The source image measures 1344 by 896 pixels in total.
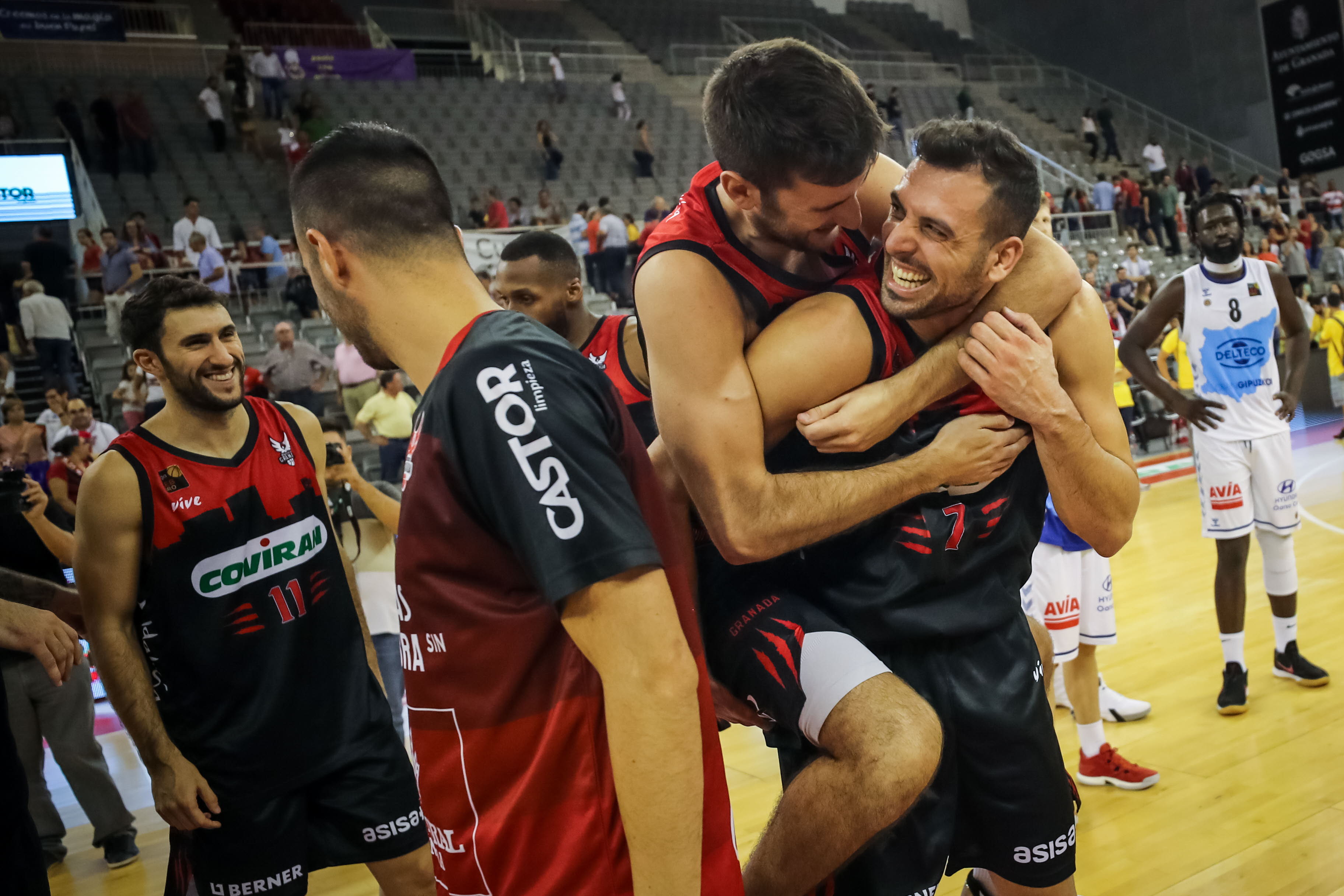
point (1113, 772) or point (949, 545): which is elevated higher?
point (949, 545)

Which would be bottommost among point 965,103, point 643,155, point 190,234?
point 190,234

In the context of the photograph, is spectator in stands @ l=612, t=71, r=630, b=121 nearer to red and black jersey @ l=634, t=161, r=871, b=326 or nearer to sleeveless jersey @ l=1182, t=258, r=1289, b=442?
sleeveless jersey @ l=1182, t=258, r=1289, b=442

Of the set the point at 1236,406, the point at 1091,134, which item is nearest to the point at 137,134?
the point at 1236,406

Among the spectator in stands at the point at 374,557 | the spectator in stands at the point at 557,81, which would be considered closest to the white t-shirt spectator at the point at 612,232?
the spectator in stands at the point at 557,81

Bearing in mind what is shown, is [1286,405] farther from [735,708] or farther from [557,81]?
[557,81]

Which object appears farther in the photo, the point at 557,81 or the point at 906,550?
the point at 557,81

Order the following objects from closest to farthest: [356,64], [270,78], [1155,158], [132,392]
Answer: [132,392], [270,78], [356,64], [1155,158]

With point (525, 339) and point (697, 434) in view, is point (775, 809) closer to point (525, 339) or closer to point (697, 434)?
point (697, 434)

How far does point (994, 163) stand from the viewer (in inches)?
77.8

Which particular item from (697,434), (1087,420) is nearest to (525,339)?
(697,434)

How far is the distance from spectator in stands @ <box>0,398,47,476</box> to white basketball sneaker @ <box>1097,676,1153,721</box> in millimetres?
6690

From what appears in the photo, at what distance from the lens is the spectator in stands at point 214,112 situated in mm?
14664

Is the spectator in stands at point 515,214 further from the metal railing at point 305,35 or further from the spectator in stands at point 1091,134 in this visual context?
the spectator in stands at point 1091,134

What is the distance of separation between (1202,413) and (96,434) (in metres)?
7.09
